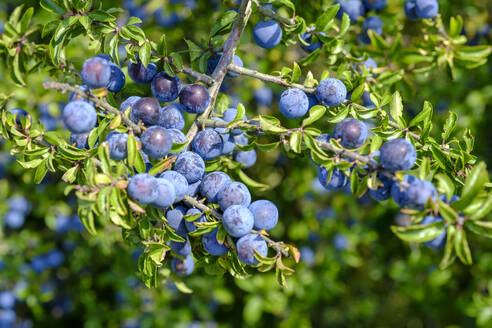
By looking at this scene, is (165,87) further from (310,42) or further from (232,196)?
(310,42)

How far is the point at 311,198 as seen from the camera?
10.7ft

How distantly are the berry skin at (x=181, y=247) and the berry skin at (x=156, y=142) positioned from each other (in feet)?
1.20

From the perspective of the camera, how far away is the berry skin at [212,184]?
1.39m

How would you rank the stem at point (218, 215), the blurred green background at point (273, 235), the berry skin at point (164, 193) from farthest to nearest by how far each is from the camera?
the blurred green background at point (273, 235)
the stem at point (218, 215)
the berry skin at point (164, 193)

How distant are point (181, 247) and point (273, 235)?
176 centimetres

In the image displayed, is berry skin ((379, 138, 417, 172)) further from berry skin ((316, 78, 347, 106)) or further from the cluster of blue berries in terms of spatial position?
the cluster of blue berries

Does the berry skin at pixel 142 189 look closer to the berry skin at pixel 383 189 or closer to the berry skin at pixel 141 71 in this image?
the berry skin at pixel 141 71

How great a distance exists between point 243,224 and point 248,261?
11 cm

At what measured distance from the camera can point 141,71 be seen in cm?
148

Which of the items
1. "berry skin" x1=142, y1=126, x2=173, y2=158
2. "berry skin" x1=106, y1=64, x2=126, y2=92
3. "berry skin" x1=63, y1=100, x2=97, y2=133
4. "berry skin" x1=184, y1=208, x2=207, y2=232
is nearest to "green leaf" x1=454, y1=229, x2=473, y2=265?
"berry skin" x1=184, y1=208, x2=207, y2=232

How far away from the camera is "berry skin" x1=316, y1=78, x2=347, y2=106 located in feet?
4.63

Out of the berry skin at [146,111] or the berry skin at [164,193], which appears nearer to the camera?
the berry skin at [164,193]

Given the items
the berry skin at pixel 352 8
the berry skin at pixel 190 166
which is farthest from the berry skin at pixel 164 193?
the berry skin at pixel 352 8

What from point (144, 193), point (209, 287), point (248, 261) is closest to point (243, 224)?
point (248, 261)
